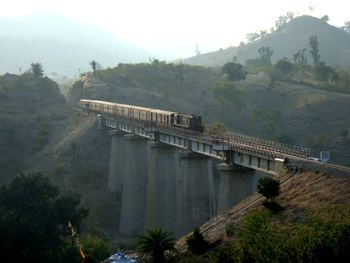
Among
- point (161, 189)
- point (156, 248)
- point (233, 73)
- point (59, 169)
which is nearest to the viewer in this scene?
point (156, 248)

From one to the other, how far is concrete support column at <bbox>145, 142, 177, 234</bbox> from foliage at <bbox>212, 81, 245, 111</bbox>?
2453 inches

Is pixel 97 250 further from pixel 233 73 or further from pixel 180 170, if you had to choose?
pixel 233 73

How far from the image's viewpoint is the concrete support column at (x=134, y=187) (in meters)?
61.4

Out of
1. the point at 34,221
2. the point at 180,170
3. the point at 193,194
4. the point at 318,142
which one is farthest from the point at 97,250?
the point at 318,142

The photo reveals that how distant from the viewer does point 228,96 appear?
116875 millimetres

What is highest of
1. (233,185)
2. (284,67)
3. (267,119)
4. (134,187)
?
(284,67)

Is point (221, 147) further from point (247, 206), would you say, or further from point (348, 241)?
point (348, 241)

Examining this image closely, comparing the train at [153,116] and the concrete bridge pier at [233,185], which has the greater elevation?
the train at [153,116]

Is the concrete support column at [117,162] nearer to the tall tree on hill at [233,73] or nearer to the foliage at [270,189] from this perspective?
the foliage at [270,189]

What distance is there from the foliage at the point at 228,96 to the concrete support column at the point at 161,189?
62.3 metres

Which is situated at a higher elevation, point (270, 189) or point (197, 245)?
point (270, 189)

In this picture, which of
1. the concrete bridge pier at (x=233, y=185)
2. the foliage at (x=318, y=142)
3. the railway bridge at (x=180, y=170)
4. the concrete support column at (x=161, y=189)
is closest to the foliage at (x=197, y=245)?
the railway bridge at (x=180, y=170)

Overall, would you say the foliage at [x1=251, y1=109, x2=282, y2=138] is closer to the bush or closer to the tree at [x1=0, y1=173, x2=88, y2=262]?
the tree at [x1=0, y1=173, x2=88, y2=262]

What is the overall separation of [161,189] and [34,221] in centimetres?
1732
